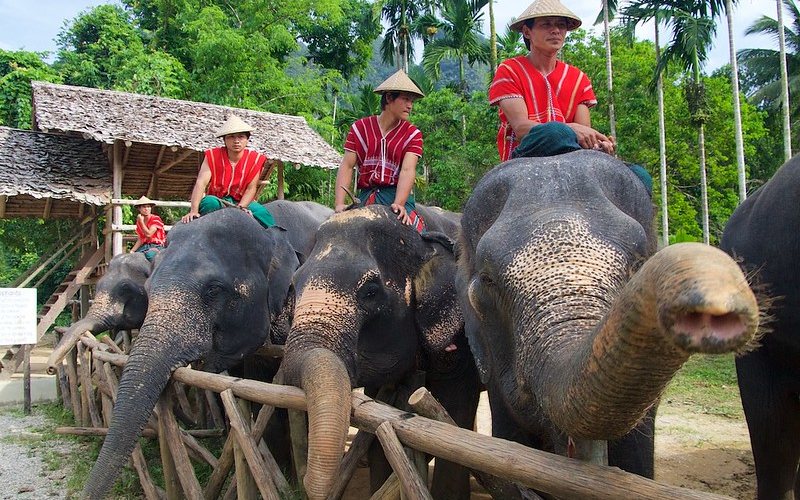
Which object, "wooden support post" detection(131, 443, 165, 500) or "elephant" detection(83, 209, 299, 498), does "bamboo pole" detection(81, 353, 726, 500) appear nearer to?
"elephant" detection(83, 209, 299, 498)

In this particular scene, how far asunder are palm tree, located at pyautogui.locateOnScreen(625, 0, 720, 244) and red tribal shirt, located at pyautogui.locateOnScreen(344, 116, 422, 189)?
1995 cm

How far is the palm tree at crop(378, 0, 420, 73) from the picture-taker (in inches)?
1308

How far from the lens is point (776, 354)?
3.58 metres

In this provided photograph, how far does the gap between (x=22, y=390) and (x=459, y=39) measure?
74.3 ft

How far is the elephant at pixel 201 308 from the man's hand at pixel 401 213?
1.27 meters

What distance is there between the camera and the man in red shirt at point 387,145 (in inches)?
186

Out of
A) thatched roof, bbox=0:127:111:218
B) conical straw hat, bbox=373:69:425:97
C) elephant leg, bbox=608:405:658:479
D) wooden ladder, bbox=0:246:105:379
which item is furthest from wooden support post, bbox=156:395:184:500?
wooden ladder, bbox=0:246:105:379

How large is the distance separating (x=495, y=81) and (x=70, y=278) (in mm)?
14033

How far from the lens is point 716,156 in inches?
1036

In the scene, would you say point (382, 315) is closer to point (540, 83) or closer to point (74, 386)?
point (540, 83)

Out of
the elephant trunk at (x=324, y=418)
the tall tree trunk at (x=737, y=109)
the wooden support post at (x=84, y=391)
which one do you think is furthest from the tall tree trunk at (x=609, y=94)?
the elephant trunk at (x=324, y=418)

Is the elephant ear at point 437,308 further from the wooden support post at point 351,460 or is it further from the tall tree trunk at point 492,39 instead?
the tall tree trunk at point 492,39

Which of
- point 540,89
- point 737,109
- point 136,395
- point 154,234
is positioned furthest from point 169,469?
point 737,109

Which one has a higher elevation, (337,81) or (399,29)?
(399,29)
